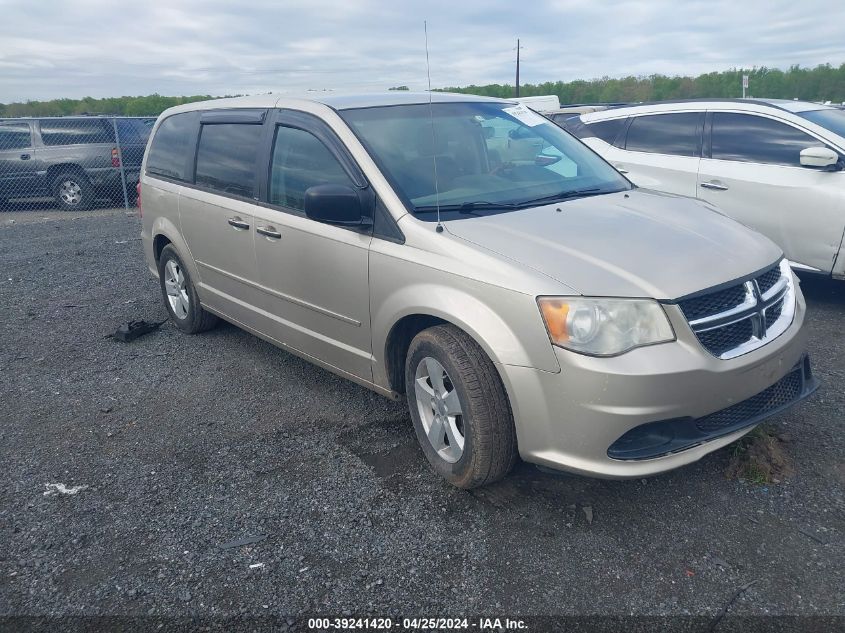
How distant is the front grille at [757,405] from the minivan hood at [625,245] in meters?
0.53

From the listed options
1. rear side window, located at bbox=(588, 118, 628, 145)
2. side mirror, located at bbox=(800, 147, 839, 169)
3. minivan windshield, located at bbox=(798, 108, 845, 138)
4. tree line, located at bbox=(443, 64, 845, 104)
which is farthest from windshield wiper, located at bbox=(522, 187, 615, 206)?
tree line, located at bbox=(443, 64, 845, 104)

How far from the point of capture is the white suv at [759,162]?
5.55 metres

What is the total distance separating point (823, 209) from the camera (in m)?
5.54

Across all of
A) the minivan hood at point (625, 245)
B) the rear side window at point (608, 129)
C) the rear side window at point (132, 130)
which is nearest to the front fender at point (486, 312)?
the minivan hood at point (625, 245)

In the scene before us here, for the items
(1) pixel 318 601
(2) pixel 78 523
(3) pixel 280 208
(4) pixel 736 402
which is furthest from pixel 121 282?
(4) pixel 736 402

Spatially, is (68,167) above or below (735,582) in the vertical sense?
above

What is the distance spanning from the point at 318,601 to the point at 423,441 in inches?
41.1

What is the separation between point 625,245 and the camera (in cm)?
312

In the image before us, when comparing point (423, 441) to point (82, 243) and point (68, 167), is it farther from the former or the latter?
point (68, 167)

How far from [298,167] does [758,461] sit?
2.87 metres

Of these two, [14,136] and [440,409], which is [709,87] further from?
[440,409]

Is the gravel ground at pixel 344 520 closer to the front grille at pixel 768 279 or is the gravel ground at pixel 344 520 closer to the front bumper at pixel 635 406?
the front bumper at pixel 635 406

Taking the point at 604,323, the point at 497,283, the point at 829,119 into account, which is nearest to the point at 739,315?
the point at 604,323

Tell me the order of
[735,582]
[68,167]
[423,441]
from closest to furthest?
[735,582]
[423,441]
[68,167]
